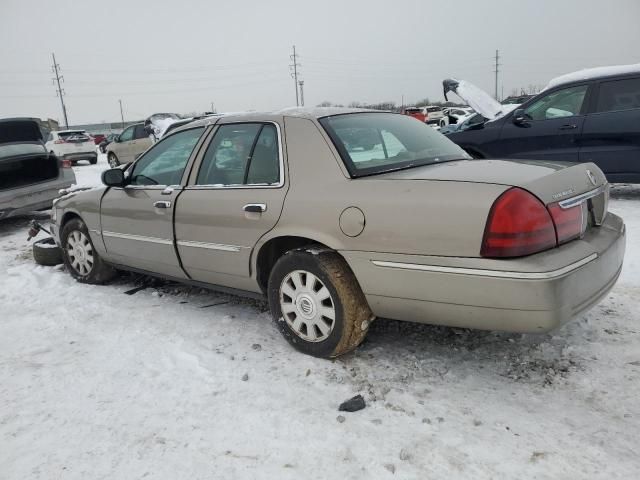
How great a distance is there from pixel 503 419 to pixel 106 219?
3.51 meters

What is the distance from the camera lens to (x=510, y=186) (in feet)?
7.58

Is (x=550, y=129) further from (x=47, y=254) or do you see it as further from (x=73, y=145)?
(x=73, y=145)

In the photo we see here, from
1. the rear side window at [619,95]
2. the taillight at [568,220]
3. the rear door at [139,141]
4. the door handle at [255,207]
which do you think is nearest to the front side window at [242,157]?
the door handle at [255,207]

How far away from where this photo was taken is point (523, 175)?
8.14 ft

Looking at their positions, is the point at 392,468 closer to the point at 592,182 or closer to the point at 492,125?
the point at 592,182

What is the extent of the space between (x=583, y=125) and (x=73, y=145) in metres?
18.8

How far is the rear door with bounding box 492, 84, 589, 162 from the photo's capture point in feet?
21.4

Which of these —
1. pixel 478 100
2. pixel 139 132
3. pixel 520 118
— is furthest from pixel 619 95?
pixel 139 132

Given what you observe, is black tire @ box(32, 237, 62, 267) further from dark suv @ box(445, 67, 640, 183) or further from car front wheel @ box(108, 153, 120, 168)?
car front wheel @ box(108, 153, 120, 168)

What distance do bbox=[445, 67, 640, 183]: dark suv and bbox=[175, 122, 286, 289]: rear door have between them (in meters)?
4.85

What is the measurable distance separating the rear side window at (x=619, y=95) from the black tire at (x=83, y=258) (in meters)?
6.17

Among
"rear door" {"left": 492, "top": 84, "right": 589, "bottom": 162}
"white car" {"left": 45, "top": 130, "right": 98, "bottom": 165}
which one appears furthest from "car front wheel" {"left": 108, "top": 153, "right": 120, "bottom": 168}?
"rear door" {"left": 492, "top": 84, "right": 589, "bottom": 162}

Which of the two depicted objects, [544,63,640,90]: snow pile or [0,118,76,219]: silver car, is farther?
[0,118,76,219]: silver car

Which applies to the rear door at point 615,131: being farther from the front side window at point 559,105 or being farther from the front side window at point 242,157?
the front side window at point 242,157
